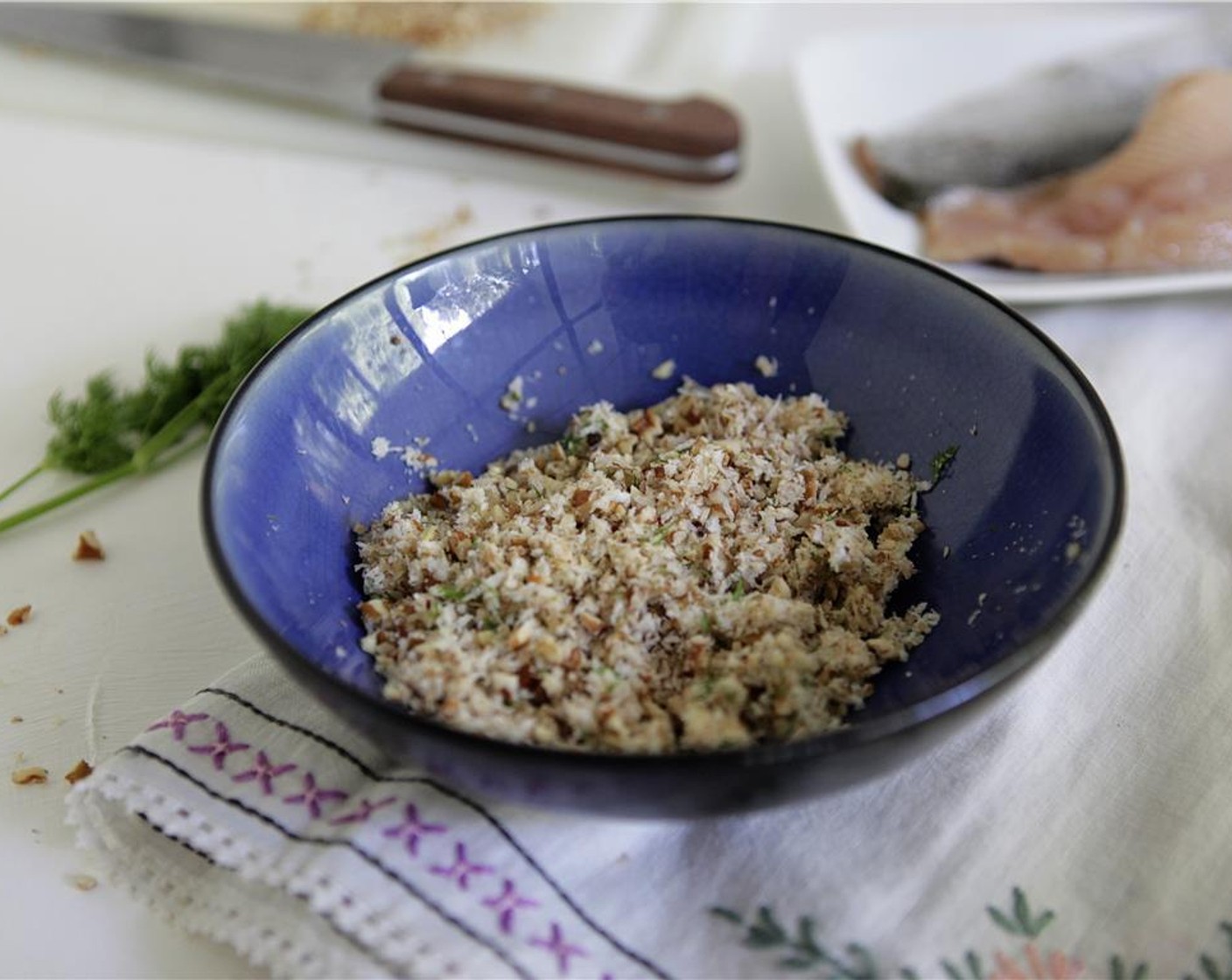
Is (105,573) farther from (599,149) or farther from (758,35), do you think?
(758,35)

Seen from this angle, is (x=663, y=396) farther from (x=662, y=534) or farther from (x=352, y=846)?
(x=352, y=846)

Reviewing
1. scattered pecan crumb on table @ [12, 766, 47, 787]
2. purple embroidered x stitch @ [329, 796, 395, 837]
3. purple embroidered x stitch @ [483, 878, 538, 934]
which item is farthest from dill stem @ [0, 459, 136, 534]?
purple embroidered x stitch @ [483, 878, 538, 934]

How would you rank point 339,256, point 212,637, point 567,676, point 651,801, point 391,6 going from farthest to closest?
point 391,6, point 339,256, point 212,637, point 567,676, point 651,801

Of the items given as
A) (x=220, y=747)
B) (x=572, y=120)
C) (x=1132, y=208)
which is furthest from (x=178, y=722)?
(x=1132, y=208)

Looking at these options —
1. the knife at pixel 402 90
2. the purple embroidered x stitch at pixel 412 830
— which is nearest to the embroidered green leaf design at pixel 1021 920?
the purple embroidered x stitch at pixel 412 830

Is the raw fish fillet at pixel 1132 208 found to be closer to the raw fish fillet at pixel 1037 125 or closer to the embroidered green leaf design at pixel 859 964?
the raw fish fillet at pixel 1037 125

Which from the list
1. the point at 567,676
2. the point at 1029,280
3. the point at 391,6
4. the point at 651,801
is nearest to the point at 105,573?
the point at 567,676
